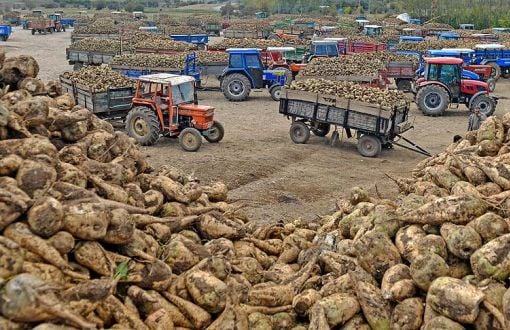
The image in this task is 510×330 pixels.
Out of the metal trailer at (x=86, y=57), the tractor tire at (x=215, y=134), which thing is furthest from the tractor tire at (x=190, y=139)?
the metal trailer at (x=86, y=57)

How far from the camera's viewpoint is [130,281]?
6.11 m

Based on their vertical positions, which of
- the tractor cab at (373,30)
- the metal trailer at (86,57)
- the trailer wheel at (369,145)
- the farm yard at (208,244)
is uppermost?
the tractor cab at (373,30)

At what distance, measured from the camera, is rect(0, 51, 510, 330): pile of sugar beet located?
5531 mm

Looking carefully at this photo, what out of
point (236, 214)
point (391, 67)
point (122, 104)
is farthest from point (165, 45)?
point (236, 214)

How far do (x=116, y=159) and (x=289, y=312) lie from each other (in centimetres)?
318

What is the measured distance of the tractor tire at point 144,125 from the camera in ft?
52.9

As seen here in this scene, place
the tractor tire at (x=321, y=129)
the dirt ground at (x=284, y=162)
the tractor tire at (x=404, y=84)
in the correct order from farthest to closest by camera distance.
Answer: the tractor tire at (x=404, y=84), the tractor tire at (x=321, y=129), the dirt ground at (x=284, y=162)

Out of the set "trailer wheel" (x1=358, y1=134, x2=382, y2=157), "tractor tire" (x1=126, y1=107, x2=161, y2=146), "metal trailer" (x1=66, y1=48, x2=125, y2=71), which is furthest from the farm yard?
"metal trailer" (x1=66, y1=48, x2=125, y2=71)

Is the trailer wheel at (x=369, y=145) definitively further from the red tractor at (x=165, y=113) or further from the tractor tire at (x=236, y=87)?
the tractor tire at (x=236, y=87)

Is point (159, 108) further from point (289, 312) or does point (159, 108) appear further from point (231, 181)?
point (289, 312)

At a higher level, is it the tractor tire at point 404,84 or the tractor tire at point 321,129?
the tractor tire at point 404,84

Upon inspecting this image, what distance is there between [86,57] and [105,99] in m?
14.0

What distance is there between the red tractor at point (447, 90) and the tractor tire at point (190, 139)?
31.8ft

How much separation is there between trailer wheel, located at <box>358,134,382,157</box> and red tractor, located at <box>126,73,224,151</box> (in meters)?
4.22
